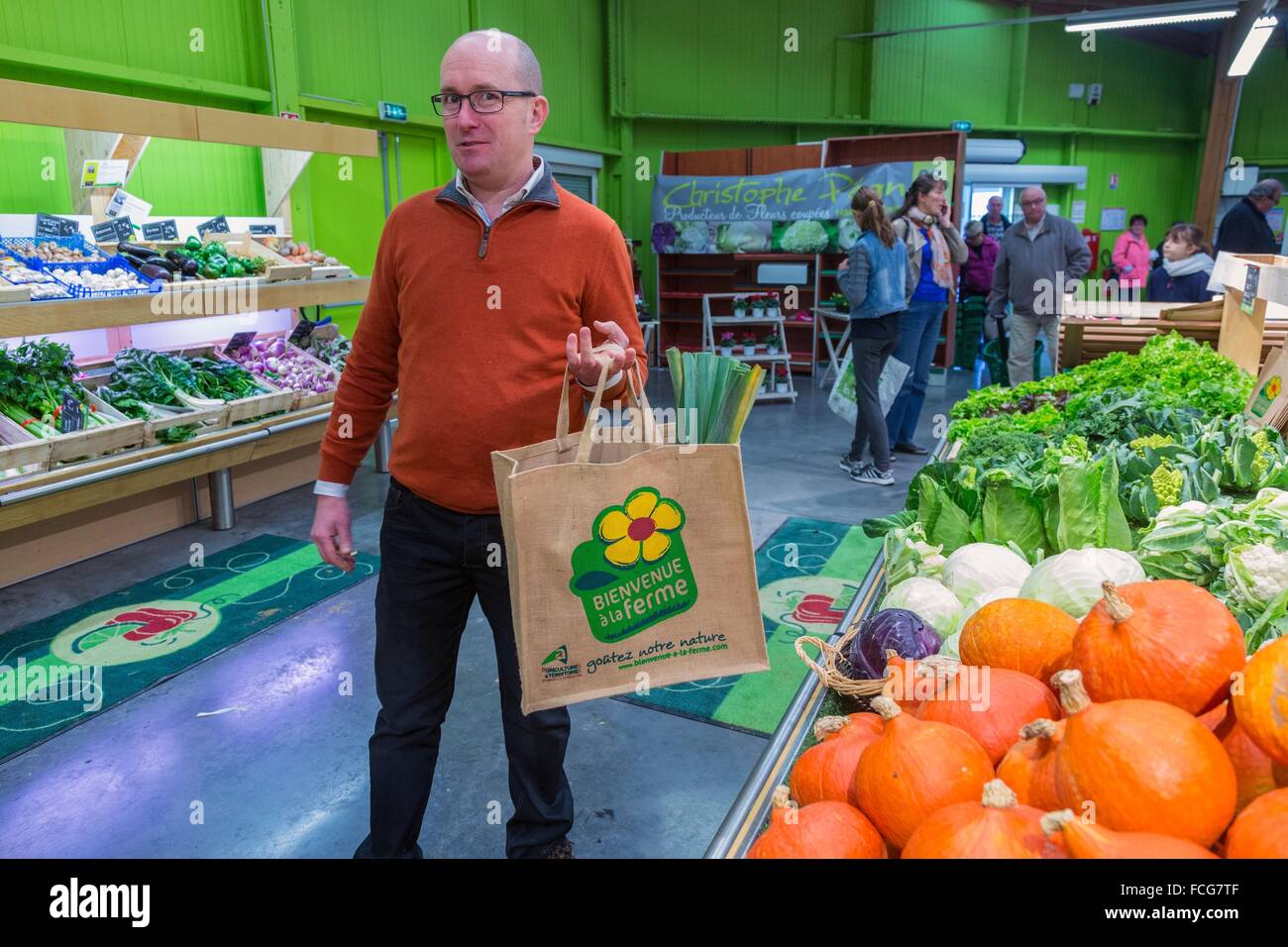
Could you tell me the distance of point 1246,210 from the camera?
694 centimetres

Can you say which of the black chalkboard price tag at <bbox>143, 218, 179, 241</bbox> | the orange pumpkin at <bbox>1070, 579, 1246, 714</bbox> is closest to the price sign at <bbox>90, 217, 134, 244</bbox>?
the black chalkboard price tag at <bbox>143, 218, 179, 241</bbox>

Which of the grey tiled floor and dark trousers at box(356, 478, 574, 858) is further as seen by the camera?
the grey tiled floor

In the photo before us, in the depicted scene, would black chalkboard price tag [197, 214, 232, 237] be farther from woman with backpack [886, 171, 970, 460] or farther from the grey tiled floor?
woman with backpack [886, 171, 970, 460]

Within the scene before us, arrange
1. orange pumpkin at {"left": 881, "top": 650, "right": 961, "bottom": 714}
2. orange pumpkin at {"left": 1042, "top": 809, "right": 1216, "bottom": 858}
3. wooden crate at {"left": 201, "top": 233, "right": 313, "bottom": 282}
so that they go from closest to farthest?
orange pumpkin at {"left": 1042, "top": 809, "right": 1216, "bottom": 858}, orange pumpkin at {"left": 881, "top": 650, "right": 961, "bottom": 714}, wooden crate at {"left": 201, "top": 233, "right": 313, "bottom": 282}

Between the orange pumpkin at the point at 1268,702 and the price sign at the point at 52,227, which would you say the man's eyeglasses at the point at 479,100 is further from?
the price sign at the point at 52,227

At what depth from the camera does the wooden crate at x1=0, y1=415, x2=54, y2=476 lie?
12.4 ft

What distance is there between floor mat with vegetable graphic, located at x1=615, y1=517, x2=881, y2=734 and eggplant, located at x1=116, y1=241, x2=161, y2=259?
359cm

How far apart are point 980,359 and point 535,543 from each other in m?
9.57

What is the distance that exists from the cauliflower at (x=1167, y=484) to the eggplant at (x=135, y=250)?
482 cm

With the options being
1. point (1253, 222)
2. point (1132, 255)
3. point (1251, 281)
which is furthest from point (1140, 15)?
point (1251, 281)

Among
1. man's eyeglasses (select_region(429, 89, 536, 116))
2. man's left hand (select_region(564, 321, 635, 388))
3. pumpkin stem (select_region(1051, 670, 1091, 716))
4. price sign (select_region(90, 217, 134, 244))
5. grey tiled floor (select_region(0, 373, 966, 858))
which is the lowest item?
grey tiled floor (select_region(0, 373, 966, 858))

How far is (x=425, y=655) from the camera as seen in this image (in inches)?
79.8

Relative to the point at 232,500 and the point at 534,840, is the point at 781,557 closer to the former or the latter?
the point at 534,840

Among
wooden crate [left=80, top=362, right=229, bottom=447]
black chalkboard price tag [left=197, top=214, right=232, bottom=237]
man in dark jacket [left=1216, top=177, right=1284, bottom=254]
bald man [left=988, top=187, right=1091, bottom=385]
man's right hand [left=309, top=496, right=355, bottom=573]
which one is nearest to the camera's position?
man's right hand [left=309, top=496, right=355, bottom=573]
